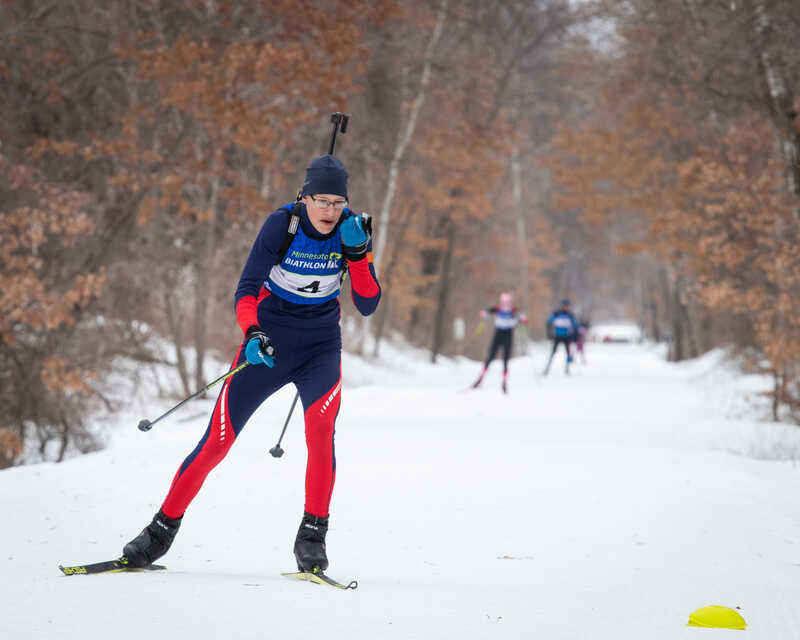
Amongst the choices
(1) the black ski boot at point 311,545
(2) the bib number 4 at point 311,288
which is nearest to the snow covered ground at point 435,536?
(1) the black ski boot at point 311,545

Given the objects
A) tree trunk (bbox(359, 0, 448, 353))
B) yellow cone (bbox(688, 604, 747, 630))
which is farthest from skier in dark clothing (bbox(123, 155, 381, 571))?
tree trunk (bbox(359, 0, 448, 353))

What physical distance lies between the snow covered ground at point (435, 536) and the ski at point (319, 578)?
0.30 feet

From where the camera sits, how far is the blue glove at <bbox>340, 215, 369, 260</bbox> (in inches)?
181

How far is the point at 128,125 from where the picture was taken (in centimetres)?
1167

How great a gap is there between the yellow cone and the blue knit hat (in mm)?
2716

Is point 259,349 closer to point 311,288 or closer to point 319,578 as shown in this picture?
point 311,288

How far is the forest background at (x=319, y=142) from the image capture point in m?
11.5

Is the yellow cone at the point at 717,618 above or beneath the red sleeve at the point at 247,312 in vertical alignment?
beneath

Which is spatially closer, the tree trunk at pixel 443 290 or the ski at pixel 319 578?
the ski at pixel 319 578

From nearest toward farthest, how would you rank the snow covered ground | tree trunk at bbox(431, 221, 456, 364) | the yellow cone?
the snow covered ground → the yellow cone → tree trunk at bbox(431, 221, 456, 364)

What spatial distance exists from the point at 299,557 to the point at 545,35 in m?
24.1

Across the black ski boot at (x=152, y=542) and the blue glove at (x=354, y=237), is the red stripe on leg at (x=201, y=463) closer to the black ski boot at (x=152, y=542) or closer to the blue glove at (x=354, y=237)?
the black ski boot at (x=152, y=542)

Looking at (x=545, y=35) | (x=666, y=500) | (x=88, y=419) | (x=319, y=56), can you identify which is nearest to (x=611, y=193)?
(x=545, y=35)

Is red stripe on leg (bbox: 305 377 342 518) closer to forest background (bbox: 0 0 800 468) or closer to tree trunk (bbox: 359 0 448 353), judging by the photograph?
forest background (bbox: 0 0 800 468)
